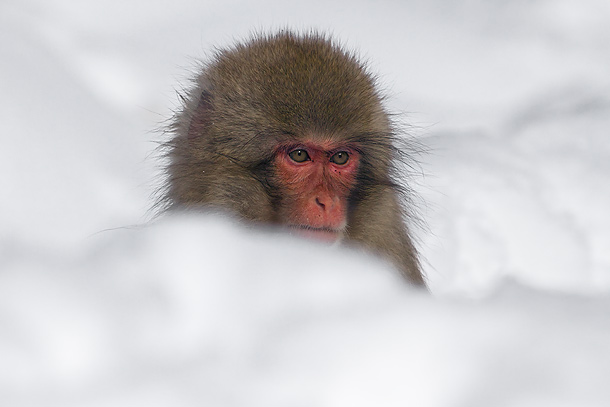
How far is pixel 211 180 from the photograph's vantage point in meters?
3.13

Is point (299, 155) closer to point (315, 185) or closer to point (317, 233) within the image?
point (315, 185)

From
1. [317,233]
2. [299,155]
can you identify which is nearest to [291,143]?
[299,155]

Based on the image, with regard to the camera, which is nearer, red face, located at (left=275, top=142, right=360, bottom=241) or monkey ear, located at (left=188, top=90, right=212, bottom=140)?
red face, located at (left=275, top=142, right=360, bottom=241)

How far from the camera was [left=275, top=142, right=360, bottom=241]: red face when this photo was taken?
2949mm

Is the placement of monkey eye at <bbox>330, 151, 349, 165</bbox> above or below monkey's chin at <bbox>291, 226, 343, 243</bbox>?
above

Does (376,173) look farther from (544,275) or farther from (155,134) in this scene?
(155,134)

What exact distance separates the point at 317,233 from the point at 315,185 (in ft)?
0.67

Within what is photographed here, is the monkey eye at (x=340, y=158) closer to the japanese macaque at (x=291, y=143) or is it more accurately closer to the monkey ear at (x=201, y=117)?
the japanese macaque at (x=291, y=143)

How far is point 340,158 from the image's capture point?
3176 mm

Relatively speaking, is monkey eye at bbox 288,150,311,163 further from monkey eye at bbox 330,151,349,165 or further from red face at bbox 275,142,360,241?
monkey eye at bbox 330,151,349,165

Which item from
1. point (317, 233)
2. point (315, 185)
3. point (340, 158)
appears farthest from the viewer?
point (340, 158)

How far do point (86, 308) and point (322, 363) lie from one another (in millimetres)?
567

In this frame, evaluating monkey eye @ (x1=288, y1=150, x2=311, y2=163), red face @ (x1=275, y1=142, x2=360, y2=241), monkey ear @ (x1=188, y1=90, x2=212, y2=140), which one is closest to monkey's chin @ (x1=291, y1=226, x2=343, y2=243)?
red face @ (x1=275, y1=142, x2=360, y2=241)

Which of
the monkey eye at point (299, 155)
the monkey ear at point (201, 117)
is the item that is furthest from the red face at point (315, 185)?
the monkey ear at point (201, 117)
